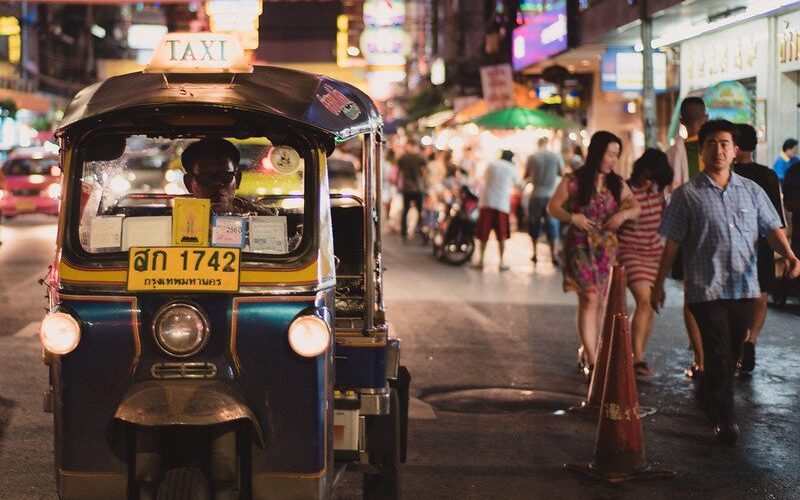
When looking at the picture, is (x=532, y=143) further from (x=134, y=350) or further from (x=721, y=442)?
(x=134, y=350)

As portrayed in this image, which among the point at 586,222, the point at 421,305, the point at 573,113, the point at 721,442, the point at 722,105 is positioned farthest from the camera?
the point at 573,113

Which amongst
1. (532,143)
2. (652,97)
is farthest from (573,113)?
(652,97)

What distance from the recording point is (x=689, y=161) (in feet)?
34.8

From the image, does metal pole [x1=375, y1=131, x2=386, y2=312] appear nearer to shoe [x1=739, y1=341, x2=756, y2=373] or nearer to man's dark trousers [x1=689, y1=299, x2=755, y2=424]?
man's dark trousers [x1=689, y1=299, x2=755, y2=424]

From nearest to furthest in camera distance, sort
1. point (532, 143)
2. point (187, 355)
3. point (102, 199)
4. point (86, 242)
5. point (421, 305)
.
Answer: point (187, 355), point (86, 242), point (102, 199), point (421, 305), point (532, 143)

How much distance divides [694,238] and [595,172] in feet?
6.20

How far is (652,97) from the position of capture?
53.7 feet

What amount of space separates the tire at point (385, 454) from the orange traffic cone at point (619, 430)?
1.49 m

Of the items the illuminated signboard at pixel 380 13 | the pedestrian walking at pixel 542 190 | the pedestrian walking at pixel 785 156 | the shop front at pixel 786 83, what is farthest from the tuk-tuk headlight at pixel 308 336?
the illuminated signboard at pixel 380 13

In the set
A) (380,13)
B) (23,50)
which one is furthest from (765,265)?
(23,50)

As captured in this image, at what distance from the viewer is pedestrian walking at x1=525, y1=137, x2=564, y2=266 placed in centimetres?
1964

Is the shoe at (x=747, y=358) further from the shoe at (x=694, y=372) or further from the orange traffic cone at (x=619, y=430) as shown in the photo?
the orange traffic cone at (x=619, y=430)

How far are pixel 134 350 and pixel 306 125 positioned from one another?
3.69 feet

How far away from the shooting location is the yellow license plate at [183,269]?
4.83 m
